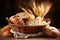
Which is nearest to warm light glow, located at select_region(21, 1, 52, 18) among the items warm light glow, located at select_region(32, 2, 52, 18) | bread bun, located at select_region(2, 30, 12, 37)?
warm light glow, located at select_region(32, 2, 52, 18)

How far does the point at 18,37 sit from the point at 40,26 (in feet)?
0.64

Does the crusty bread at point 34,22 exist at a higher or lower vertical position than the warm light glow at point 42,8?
lower

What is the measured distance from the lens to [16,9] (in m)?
2.03

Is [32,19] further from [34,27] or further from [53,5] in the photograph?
[53,5]

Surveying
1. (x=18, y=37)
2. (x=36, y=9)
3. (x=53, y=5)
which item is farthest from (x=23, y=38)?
(x=53, y=5)

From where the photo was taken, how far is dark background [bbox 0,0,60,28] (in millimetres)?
2006

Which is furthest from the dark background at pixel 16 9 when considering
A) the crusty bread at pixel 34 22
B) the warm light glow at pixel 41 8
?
the crusty bread at pixel 34 22

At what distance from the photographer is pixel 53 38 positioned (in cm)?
168

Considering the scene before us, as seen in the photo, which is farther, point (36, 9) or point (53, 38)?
point (36, 9)

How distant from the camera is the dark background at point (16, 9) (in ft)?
6.58

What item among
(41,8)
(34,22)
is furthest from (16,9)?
(34,22)

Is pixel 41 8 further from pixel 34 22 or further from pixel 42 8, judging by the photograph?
pixel 34 22

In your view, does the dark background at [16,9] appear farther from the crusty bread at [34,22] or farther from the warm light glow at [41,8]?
the crusty bread at [34,22]

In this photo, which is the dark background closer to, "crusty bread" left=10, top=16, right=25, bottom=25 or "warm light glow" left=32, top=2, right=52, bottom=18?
"warm light glow" left=32, top=2, right=52, bottom=18
